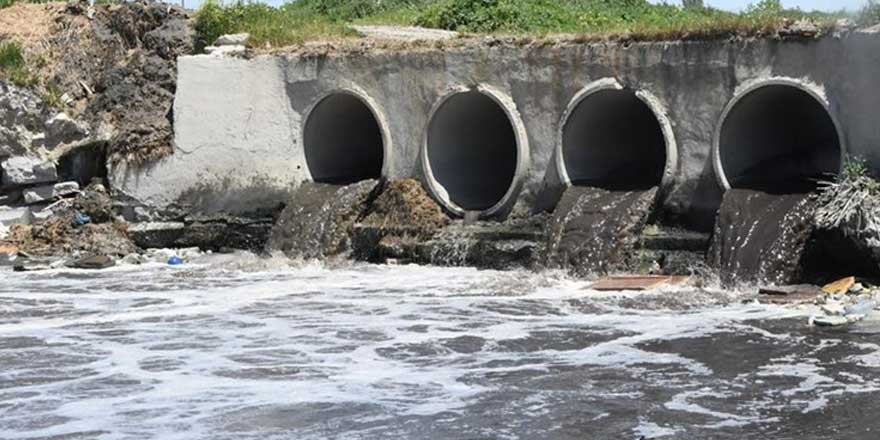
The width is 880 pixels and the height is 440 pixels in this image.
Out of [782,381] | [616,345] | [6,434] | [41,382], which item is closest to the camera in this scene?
[6,434]

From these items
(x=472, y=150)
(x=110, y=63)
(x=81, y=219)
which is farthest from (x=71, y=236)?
(x=472, y=150)

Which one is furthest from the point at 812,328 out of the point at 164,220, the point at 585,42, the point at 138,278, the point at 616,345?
the point at 164,220

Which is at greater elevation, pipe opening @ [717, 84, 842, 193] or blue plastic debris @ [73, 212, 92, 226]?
pipe opening @ [717, 84, 842, 193]

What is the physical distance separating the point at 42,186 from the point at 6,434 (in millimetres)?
10417

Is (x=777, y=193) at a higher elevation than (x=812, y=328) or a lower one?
higher

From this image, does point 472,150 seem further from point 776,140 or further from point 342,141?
point 776,140

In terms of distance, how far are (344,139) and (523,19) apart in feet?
14.9

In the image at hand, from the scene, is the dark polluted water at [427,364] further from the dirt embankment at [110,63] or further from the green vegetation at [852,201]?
the dirt embankment at [110,63]

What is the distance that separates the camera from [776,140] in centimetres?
1480

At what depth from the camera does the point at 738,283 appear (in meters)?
12.8

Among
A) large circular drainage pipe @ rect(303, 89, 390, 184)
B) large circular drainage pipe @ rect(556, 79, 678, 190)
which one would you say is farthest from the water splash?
large circular drainage pipe @ rect(303, 89, 390, 184)

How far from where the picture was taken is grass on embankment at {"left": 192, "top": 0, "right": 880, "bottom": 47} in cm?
1406

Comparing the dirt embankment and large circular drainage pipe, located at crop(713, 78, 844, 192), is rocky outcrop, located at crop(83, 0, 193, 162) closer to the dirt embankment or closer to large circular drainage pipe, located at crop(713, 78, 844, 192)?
the dirt embankment

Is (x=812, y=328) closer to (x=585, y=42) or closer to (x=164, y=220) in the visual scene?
(x=585, y=42)
